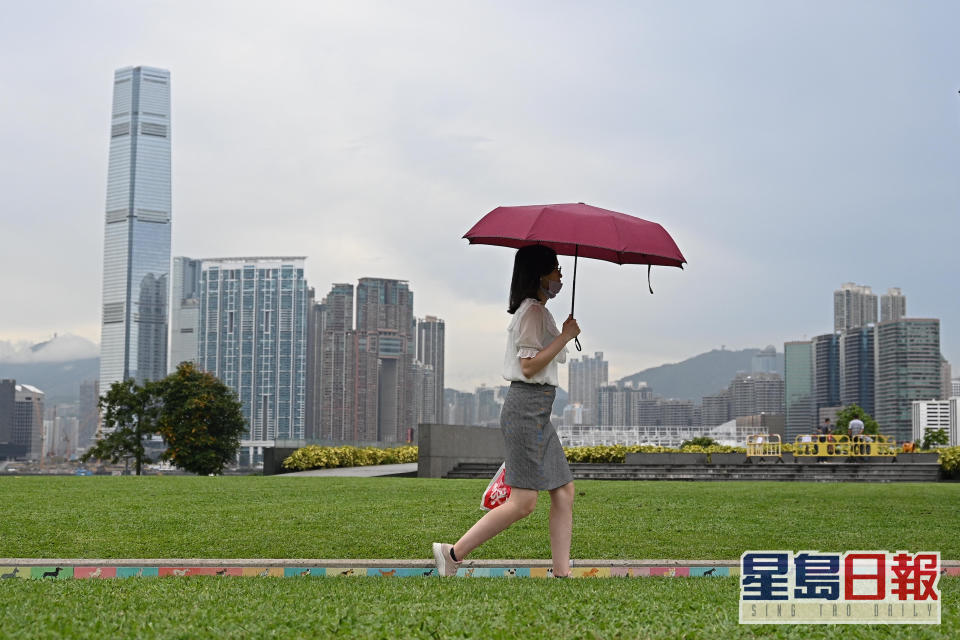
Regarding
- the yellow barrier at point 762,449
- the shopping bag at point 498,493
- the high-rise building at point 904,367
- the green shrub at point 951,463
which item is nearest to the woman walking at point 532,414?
the shopping bag at point 498,493

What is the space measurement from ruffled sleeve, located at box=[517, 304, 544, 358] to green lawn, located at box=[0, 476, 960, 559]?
8.25ft

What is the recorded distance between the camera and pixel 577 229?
215 inches

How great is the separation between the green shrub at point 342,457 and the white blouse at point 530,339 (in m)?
19.8

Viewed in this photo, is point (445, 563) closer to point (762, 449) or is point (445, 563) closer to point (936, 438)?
point (762, 449)

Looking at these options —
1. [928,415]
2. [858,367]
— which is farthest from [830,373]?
[928,415]

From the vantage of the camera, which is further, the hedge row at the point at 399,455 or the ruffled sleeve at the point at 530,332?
the hedge row at the point at 399,455

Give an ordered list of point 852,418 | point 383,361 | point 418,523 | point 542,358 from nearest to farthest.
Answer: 1. point 542,358
2. point 418,523
3. point 852,418
4. point 383,361

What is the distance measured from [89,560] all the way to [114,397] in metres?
30.4

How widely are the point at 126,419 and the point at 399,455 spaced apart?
12.7m

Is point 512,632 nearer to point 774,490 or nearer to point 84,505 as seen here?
point 84,505

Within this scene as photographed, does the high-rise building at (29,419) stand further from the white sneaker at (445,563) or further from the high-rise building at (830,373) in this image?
the white sneaker at (445,563)

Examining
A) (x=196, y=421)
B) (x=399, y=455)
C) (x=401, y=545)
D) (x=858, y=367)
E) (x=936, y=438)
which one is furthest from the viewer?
(x=858, y=367)

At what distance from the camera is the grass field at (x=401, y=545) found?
3633mm

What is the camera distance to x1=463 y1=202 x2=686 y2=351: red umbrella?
5.37 metres
